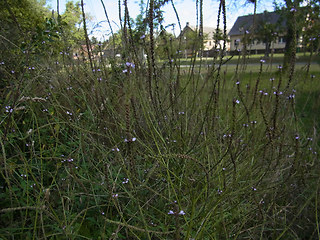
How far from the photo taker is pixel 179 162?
150cm

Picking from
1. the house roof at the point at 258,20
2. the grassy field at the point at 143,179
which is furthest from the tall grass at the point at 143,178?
the house roof at the point at 258,20

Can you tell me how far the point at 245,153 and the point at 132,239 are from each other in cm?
92

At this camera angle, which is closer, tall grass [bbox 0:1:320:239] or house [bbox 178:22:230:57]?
tall grass [bbox 0:1:320:239]

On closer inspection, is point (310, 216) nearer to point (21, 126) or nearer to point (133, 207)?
point (133, 207)

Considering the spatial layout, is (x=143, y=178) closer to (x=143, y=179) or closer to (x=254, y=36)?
(x=143, y=179)

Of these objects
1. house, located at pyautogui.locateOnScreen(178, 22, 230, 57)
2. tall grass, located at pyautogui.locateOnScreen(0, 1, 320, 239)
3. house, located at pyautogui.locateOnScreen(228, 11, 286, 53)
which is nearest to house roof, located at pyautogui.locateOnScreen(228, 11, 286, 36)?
house, located at pyautogui.locateOnScreen(228, 11, 286, 53)

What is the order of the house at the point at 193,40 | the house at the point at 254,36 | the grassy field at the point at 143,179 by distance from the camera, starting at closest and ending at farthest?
the grassy field at the point at 143,179, the house at the point at 193,40, the house at the point at 254,36

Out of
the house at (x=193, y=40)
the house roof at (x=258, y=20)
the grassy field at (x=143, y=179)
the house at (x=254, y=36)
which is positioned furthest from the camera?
the house roof at (x=258, y=20)

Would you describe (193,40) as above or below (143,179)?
above

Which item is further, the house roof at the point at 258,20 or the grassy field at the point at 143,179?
the house roof at the point at 258,20

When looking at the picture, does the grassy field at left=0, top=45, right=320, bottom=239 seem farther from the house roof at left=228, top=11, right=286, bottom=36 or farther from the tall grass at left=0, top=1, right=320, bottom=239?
the house roof at left=228, top=11, right=286, bottom=36

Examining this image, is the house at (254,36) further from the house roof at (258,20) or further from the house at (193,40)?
the house at (193,40)

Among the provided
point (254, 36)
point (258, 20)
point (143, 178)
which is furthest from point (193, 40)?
point (258, 20)

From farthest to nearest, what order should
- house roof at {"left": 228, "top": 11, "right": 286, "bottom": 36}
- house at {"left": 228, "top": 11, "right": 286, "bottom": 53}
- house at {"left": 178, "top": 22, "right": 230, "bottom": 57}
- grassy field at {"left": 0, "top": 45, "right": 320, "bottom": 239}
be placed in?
house roof at {"left": 228, "top": 11, "right": 286, "bottom": 36}
house at {"left": 228, "top": 11, "right": 286, "bottom": 53}
house at {"left": 178, "top": 22, "right": 230, "bottom": 57}
grassy field at {"left": 0, "top": 45, "right": 320, "bottom": 239}
